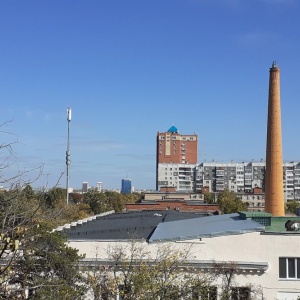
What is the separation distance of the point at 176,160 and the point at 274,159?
123905 mm

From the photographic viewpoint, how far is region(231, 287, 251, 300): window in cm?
2177

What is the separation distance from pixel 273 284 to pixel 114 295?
847cm

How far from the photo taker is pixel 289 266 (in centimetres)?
2322

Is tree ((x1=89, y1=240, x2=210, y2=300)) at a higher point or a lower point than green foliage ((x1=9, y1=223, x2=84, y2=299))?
lower

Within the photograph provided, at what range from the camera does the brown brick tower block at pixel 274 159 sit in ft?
174

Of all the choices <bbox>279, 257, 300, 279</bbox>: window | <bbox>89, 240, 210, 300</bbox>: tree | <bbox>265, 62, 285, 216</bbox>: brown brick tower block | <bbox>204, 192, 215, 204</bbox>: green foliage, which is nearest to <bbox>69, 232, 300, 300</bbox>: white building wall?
<bbox>279, 257, 300, 279</bbox>: window

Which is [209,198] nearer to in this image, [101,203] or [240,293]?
[101,203]

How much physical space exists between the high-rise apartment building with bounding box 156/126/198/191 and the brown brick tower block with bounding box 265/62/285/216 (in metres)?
112

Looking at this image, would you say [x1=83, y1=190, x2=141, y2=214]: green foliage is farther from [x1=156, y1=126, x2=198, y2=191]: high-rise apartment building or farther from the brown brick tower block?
[x1=156, y1=126, x2=198, y2=191]: high-rise apartment building

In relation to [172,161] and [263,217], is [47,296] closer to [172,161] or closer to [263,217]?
[263,217]

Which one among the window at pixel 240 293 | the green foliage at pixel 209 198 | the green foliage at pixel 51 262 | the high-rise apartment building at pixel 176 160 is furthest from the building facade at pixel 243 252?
the high-rise apartment building at pixel 176 160

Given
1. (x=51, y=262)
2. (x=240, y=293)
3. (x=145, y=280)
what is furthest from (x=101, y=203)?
(x=145, y=280)

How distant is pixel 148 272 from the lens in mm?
17922

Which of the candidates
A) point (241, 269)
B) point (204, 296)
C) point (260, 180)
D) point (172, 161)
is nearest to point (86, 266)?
point (204, 296)
